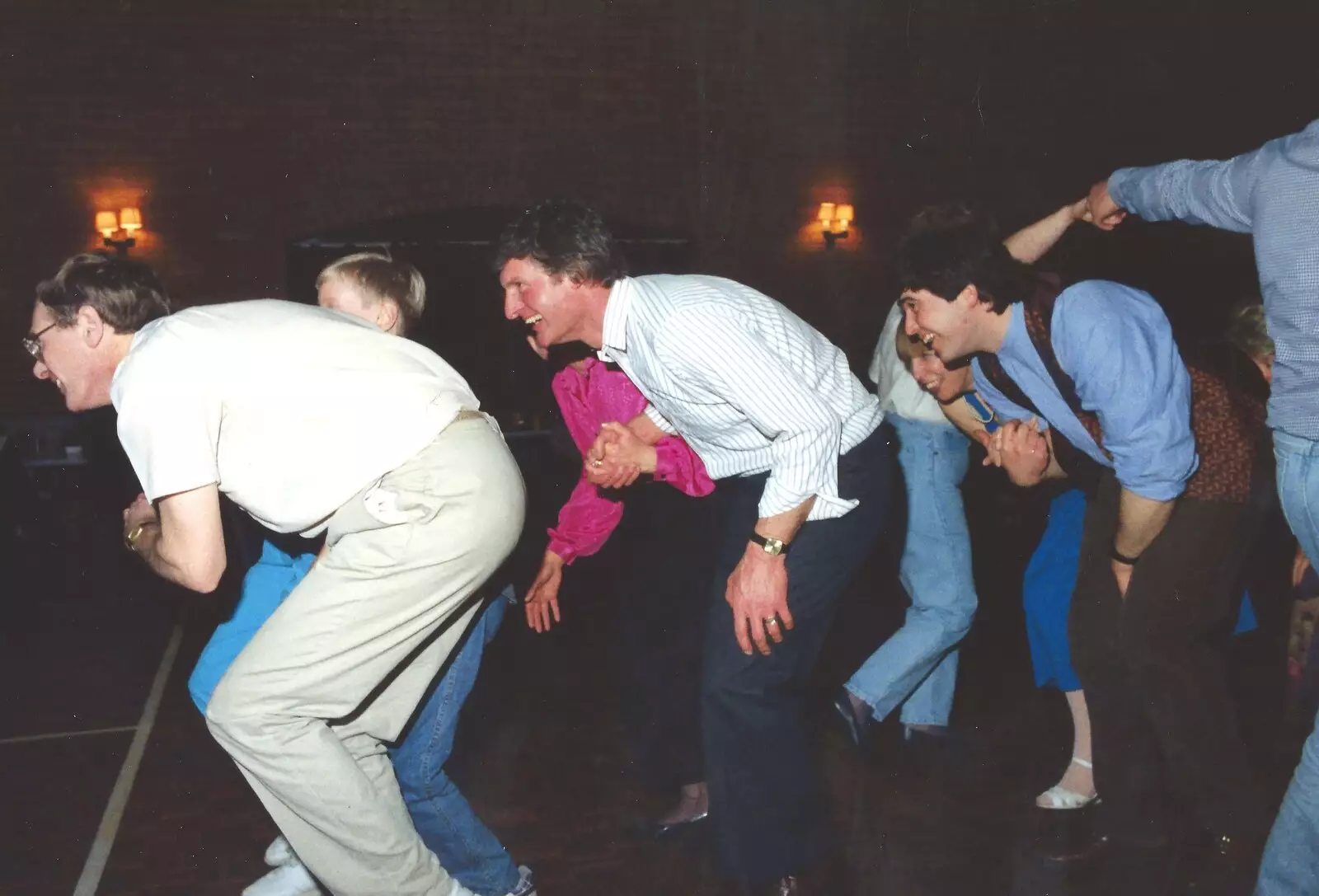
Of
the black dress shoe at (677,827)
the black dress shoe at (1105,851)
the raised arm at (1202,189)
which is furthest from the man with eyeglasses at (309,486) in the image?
the black dress shoe at (1105,851)

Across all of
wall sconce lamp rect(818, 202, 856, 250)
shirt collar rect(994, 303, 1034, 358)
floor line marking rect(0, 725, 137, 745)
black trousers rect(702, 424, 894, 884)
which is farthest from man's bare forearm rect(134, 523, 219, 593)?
wall sconce lamp rect(818, 202, 856, 250)

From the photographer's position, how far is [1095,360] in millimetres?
1904

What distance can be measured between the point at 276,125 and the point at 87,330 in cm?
585

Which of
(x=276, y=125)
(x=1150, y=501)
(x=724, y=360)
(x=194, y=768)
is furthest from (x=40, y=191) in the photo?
(x=1150, y=501)

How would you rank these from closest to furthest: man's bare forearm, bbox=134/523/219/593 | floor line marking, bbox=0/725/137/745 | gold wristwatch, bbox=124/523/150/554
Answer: man's bare forearm, bbox=134/523/219/593 → gold wristwatch, bbox=124/523/150/554 → floor line marking, bbox=0/725/137/745

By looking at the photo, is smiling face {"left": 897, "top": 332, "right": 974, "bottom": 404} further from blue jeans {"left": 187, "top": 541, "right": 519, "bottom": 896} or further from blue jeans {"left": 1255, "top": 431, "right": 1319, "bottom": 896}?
blue jeans {"left": 187, "top": 541, "right": 519, "bottom": 896}

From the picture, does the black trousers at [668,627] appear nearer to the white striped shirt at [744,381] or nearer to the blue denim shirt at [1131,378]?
the white striped shirt at [744,381]

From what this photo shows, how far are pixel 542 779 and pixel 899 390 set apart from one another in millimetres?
1391

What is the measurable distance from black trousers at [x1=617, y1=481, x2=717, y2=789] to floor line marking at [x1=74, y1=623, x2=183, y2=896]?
122 centimetres

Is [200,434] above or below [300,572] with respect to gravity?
above

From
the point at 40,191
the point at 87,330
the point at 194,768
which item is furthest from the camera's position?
the point at 40,191

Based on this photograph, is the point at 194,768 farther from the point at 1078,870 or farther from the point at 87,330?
the point at 1078,870

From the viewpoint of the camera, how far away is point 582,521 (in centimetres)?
242

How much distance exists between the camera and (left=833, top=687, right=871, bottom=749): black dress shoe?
2.78 meters
